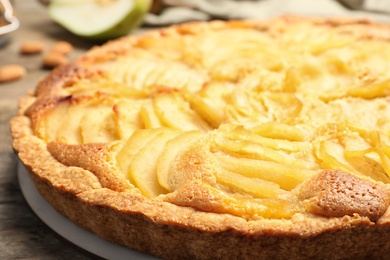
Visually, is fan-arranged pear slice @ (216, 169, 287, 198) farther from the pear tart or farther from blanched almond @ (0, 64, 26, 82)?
blanched almond @ (0, 64, 26, 82)

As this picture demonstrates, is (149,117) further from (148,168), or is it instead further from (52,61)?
(52,61)

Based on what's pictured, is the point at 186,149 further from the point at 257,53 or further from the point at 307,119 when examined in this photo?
the point at 257,53

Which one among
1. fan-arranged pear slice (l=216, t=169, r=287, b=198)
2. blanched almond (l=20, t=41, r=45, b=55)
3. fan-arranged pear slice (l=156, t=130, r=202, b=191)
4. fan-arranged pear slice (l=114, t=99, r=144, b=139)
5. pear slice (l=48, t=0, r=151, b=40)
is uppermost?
fan-arranged pear slice (l=216, t=169, r=287, b=198)

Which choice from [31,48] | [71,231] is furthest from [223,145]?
[31,48]

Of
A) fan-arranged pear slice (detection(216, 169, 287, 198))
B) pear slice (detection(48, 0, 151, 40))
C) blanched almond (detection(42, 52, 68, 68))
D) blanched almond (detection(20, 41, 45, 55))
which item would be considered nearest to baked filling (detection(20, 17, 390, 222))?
fan-arranged pear slice (detection(216, 169, 287, 198))

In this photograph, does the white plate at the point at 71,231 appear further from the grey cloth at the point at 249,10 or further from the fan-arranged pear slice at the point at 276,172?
the grey cloth at the point at 249,10

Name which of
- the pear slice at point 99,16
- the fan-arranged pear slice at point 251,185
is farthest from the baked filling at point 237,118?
the pear slice at point 99,16
